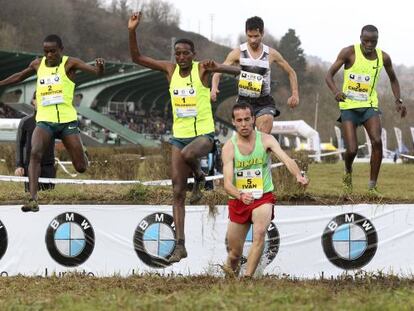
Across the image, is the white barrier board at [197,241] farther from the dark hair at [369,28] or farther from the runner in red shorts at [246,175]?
the dark hair at [369,28]

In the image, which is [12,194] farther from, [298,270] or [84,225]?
[298,270]

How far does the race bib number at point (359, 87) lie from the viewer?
10234 millimetres

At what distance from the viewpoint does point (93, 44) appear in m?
112

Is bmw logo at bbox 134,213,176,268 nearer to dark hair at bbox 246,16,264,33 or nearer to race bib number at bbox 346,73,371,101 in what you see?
dark hair at bbox 246,16,264,33

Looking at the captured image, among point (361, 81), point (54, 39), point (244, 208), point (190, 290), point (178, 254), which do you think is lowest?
point (190, 290)

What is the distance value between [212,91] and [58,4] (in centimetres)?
11133

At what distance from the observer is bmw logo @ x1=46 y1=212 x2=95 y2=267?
9781mm

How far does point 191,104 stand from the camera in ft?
28.9

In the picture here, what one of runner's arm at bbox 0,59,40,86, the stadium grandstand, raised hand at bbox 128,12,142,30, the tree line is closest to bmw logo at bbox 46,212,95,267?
runner's arm at bbox 0,59,40,86

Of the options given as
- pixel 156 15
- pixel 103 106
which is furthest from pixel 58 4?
pixel 103 106

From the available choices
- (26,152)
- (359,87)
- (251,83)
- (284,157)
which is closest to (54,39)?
(26,152)

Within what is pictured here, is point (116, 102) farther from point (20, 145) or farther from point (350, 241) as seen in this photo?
point (350, 241)

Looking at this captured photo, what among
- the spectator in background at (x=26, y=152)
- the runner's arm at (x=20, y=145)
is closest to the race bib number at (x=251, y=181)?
the spectator in background at (x=26, y=152)

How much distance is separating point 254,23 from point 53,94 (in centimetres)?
290
